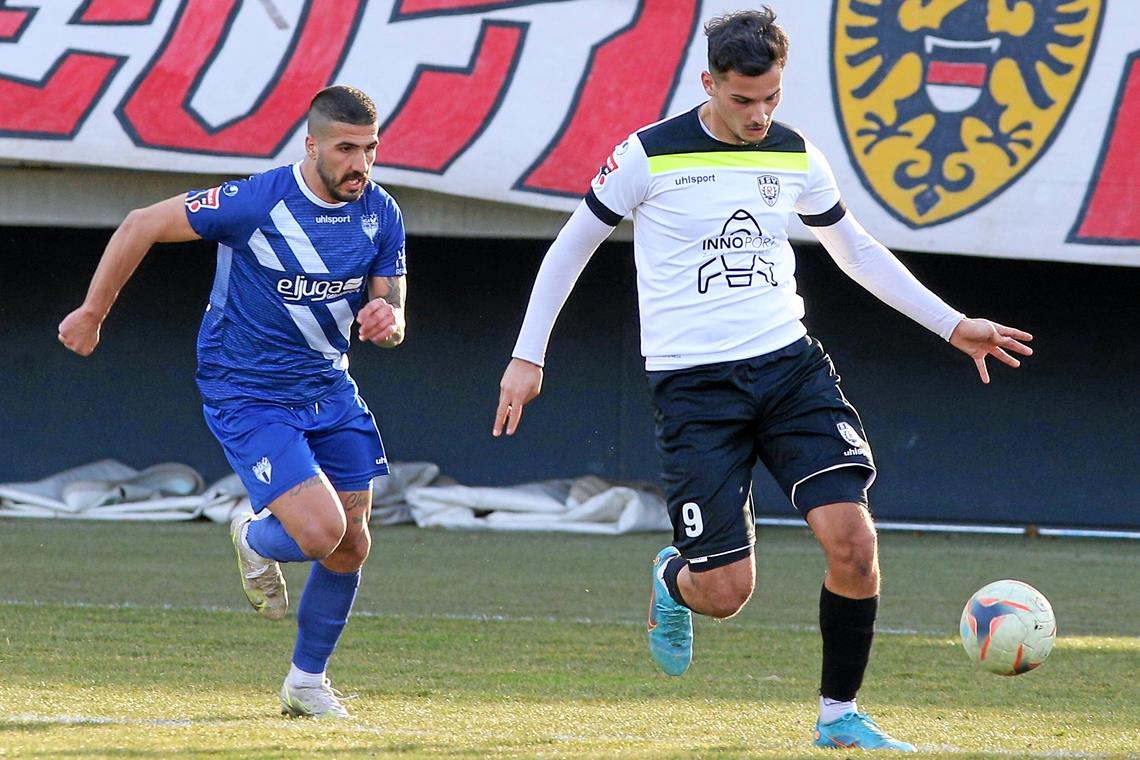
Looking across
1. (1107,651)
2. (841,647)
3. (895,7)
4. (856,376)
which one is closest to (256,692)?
(841,647)

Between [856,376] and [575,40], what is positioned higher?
[575,40]

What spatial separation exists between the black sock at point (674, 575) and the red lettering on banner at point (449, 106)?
7.22 metres

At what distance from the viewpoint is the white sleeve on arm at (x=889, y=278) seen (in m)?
4.84

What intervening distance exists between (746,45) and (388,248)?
5.03 feet

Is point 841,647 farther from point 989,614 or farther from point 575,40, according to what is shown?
point 575,40

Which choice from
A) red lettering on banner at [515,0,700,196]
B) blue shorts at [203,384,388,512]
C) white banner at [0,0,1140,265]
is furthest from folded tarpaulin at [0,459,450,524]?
blue shorts at [203,384,388,512]

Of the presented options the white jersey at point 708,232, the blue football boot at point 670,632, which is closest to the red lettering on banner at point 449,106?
the blue football boot at point 670,632

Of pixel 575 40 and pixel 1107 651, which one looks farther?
pixel 575 40

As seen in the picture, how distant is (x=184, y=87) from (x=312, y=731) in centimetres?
837

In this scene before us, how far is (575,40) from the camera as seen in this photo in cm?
1187

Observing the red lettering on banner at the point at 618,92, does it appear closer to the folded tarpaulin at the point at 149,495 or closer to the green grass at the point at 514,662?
the green grass at the point at 514,662

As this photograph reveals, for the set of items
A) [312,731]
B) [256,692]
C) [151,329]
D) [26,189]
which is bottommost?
[151,329]

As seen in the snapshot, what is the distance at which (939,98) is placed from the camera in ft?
37.9

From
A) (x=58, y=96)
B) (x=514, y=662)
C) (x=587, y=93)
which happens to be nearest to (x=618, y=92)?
(x=587, y=93)
